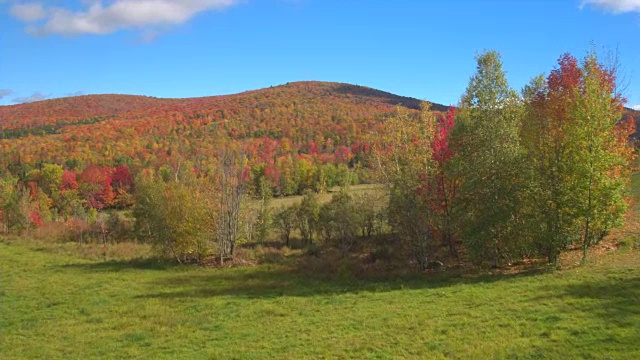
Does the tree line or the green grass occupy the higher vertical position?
the tree line

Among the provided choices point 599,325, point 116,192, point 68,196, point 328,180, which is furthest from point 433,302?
point 116,192

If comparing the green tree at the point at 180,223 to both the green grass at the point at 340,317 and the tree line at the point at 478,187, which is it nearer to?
the tree line at the point at 478,187

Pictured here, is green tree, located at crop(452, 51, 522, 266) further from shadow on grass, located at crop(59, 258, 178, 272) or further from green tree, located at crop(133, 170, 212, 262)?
shadow on grass, located at crop(59, 258, 178, 272)

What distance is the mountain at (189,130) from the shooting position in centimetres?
12181

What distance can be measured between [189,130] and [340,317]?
14447 cm

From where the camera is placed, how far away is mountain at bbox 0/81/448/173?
121812 mm

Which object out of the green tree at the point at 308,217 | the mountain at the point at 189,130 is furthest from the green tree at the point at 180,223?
the mountain at the point at 189,130

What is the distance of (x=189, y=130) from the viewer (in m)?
152

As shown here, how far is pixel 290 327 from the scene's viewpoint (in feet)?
58.4

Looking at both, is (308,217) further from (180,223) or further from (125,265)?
(125,265)

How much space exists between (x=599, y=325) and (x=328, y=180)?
86653 mm

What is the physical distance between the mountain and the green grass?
252 ft

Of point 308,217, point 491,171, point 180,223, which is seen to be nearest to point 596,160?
point 491,171

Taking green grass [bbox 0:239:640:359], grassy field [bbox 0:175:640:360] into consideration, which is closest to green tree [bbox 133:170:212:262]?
grassy field [bbox 0:175:640:360]
